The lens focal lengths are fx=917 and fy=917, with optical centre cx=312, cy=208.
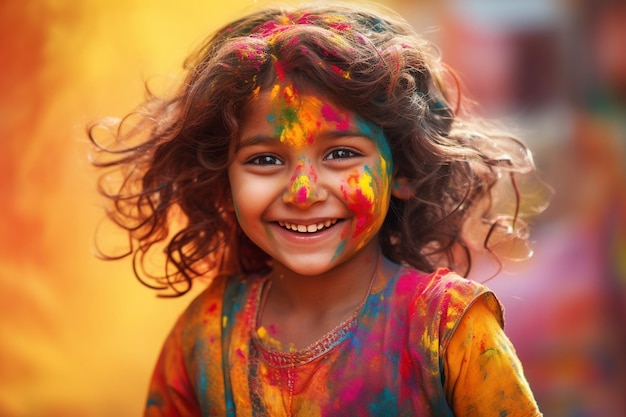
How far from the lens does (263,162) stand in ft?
6.69

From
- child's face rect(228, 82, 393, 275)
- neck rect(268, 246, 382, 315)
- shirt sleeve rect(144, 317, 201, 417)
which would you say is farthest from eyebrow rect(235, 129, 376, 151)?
shirt sleeve rect(144, 317, 201, 417)

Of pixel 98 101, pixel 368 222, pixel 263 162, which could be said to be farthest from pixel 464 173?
pixel 98 101

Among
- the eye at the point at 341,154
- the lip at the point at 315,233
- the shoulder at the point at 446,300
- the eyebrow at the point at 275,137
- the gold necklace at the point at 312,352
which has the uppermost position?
the eyebrow at the point at 275,137

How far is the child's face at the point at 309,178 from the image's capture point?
1967mm

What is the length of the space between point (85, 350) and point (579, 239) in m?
2.05

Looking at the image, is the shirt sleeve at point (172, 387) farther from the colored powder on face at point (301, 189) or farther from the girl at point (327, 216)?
the colored powder on face at point (301, 189)

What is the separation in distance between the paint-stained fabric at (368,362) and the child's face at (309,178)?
0.19 metres

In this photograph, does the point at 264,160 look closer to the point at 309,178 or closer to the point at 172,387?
the point at 309,178

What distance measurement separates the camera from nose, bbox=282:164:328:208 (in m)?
1.93

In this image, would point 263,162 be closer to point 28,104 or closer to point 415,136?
point 415,136

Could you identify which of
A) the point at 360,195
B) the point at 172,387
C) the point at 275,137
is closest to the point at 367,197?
the point at 360,195

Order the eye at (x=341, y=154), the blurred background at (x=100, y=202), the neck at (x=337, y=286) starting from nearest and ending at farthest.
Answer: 1. the eye at (x=341, y=154)
2. the neck at (x=337, y=286)
3. the blurred background at (x=100, y=202)

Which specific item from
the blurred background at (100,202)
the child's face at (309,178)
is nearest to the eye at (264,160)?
the child's face at (309,178)

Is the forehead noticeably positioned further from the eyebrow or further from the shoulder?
the shoulder
